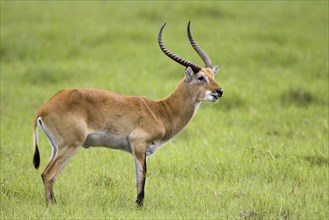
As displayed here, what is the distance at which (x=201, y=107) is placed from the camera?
1145cm

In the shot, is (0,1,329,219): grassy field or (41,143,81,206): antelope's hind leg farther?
(0,1,329,219): grassy field

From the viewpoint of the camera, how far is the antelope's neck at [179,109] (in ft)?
23.6

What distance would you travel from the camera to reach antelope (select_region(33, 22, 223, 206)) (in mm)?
6352

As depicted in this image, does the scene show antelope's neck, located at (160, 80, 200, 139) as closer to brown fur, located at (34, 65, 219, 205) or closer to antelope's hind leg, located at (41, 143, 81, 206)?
brown fur, located at (34, 65, 219, 205)

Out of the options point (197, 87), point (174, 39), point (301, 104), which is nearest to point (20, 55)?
point (174, 39)

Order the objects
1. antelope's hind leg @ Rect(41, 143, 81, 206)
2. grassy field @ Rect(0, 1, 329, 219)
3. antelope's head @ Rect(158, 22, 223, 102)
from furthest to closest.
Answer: antelope's head @ Rect(158, 22, 223, 102) < grassy field @ Rect(0, 1, 329, 219) < antelope's hind leg @ Rect(41, 143, 81, 206)

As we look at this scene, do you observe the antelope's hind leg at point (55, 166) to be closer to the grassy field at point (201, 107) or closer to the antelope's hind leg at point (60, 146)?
the antelope's hind leg at point (60, 146)

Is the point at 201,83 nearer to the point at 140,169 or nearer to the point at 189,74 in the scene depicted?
the point at 189,74

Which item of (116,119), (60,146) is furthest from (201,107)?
(60,146)

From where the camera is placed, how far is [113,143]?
22.0 feet

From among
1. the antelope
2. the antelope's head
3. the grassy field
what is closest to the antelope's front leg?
the antelope

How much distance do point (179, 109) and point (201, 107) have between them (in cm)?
419

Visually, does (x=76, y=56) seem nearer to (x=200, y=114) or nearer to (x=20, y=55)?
(x=20, y=55)

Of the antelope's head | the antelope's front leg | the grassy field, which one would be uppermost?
the antelope's head
